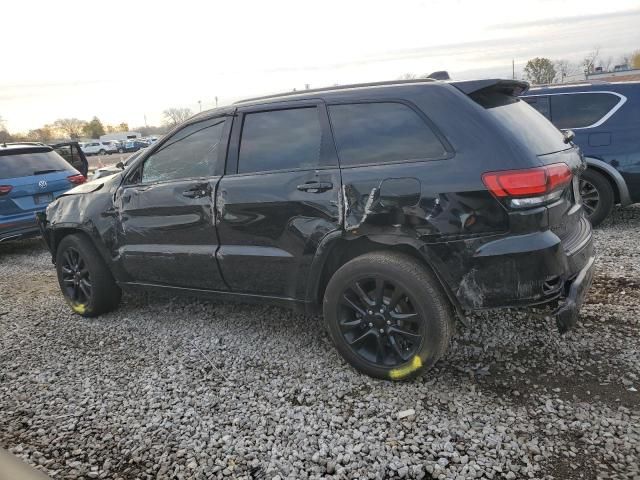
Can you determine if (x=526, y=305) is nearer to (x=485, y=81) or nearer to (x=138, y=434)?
(x=485, y=81)

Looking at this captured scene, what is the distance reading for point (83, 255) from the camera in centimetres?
448

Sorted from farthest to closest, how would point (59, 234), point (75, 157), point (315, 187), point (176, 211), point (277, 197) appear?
point (75, 157) → point (59, 234) → point (176, 211) → point (277, 197) → point (315, 187)

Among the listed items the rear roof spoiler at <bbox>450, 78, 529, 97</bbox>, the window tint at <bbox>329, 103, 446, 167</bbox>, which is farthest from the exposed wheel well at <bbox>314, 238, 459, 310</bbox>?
the rear roof spoiler at <bbox>450, 78, 529, 97</bbox>

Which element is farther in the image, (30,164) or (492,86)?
(30,164)

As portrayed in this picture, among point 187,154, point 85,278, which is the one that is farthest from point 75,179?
point 187,154

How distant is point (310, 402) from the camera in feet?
9.93

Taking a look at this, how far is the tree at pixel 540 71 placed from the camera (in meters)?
56.5

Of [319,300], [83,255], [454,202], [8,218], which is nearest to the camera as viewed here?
[454,202]

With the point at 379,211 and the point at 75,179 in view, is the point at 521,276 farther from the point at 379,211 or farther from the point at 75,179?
the point at 75,179

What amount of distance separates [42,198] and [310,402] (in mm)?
6239

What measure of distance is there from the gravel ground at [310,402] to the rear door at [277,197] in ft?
2.06

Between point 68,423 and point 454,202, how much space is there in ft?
8.43

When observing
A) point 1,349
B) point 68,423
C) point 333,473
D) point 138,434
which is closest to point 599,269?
point 333,473

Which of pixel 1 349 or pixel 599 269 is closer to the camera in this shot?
pixel 1 349
